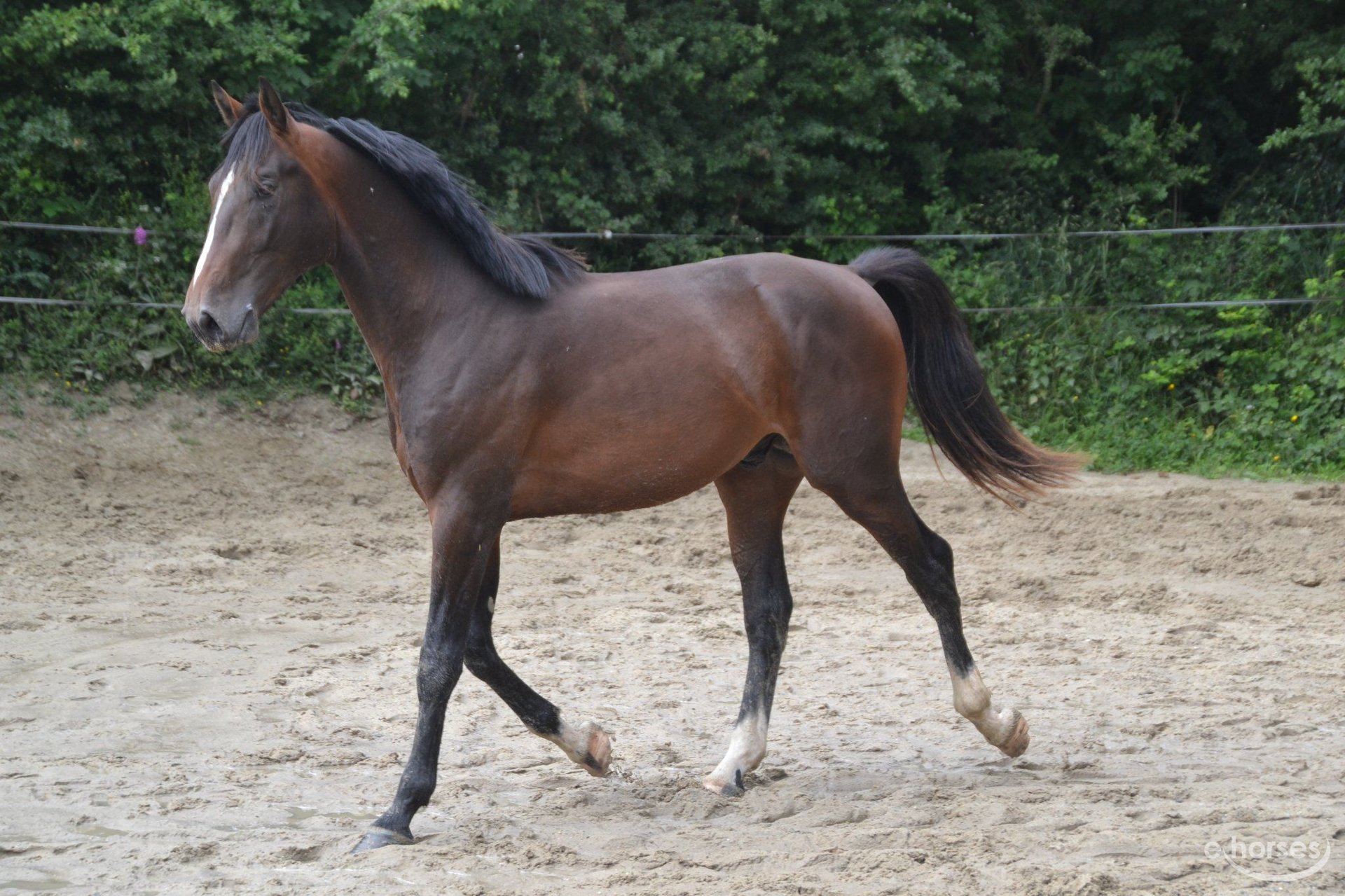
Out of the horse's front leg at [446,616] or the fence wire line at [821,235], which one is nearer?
the horse's front leg at [446,616]

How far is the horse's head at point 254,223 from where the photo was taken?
3.50m

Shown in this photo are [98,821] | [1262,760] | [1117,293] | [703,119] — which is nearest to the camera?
[98,821]

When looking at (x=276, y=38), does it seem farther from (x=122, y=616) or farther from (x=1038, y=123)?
(x=1038, y=123)

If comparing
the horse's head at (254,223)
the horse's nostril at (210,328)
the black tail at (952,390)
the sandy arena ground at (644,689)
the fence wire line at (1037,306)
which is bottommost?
the sandy arena ground at (644,689)

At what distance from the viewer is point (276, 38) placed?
9656mm

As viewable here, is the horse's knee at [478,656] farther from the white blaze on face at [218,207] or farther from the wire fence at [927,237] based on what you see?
the wire fence at [927,237]

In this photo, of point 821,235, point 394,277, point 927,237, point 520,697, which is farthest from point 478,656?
point 821,235

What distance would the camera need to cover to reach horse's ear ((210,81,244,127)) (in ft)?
12.2

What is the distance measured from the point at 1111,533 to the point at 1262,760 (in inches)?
149

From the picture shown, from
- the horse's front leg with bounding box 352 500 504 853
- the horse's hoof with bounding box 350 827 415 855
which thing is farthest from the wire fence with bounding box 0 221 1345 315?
the horse's hoof with bounding box 350 827 415 855

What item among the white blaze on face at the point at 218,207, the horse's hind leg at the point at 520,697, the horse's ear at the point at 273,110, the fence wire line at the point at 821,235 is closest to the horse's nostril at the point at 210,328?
the white blaze on face at the point at 218,207

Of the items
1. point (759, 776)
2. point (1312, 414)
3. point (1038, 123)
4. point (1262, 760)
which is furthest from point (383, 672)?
point (1038, 123)

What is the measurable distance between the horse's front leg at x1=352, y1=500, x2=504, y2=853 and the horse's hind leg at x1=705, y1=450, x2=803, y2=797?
1.01 metres

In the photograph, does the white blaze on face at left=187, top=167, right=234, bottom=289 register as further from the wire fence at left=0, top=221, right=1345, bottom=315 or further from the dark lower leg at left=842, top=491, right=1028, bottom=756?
the wire fence at left=0, top=221, right=1345, bottom=315
